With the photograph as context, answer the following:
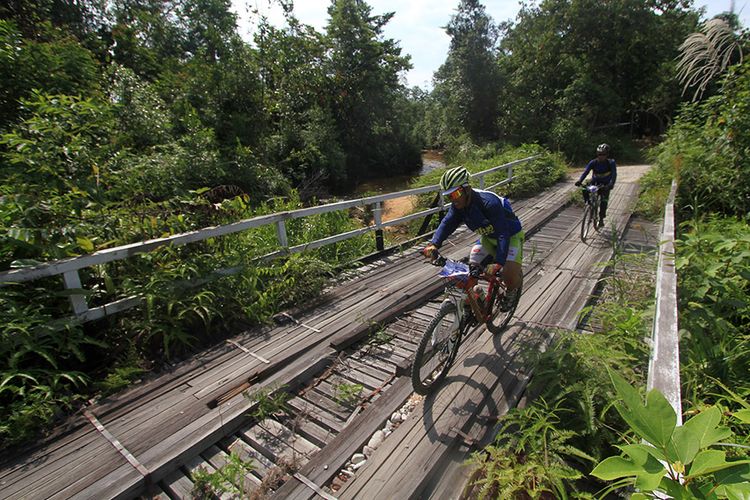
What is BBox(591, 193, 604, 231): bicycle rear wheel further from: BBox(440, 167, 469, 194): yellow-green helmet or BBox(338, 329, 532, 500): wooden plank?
BBox(440, 167, 469, 194): yellow-green helmet

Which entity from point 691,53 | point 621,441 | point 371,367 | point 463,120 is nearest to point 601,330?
point 621,441

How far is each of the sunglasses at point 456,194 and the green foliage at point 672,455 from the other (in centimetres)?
268

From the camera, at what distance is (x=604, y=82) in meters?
25.8

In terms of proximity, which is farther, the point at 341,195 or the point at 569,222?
the point at 341,195

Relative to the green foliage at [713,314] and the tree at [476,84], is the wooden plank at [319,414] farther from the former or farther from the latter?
the tree at [476,84]

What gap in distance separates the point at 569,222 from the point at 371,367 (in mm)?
7543

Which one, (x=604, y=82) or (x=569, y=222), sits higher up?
(x=604, y=82)

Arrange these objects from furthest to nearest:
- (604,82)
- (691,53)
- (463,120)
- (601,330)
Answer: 1. (463,120)
2. (604,82)
3. (691,53)
4. (601,330)

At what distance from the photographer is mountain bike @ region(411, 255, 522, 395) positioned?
10.8ft

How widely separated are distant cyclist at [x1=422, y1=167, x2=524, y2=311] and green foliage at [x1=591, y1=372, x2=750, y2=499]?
2.53 meters

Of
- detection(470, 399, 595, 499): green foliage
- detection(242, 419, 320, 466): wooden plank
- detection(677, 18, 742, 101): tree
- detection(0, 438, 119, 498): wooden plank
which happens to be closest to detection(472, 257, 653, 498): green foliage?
detection(470, 399, 595, 499): green foliage

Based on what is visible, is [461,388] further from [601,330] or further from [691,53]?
[691,53]

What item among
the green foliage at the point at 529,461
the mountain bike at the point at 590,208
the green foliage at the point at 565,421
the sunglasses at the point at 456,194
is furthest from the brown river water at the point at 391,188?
the green foliage at the point at 529,461

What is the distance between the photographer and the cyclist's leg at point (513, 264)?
→ 13.3 feet
